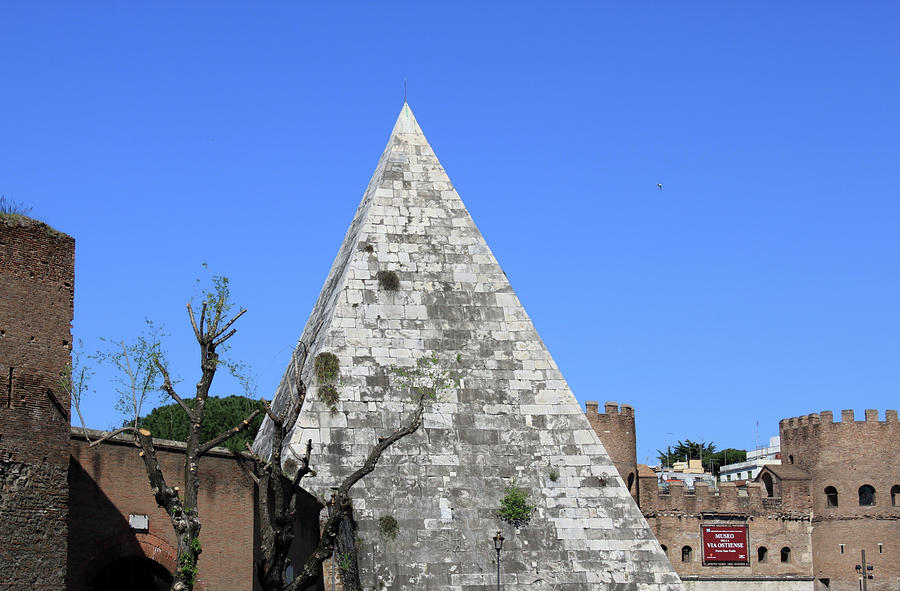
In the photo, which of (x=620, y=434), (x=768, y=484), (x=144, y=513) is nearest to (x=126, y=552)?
(x=144, y=513)

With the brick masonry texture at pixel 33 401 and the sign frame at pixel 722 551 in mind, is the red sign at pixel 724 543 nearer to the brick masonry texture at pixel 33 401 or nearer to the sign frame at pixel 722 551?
the sign frame at pixel 722 551

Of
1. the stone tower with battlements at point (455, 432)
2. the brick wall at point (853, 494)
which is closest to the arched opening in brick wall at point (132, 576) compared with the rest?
the stone tower with battlements at point (455, 432)

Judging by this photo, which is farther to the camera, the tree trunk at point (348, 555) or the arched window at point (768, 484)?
the arched window at point (768, 484)

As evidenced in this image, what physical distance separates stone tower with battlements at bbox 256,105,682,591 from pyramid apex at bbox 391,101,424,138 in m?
1.76

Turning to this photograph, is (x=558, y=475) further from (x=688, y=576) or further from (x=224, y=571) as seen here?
(x=688, y=576)

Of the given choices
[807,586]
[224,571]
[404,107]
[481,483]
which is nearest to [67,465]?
[224,571]

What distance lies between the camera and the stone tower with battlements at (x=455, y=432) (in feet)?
77.5

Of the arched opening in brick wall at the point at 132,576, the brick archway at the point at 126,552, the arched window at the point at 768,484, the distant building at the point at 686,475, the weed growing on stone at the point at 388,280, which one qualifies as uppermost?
the weed growing on stone at the point at 388,280

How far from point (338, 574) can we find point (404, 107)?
11.2 m

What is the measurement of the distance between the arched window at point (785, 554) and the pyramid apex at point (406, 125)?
35.2 meters

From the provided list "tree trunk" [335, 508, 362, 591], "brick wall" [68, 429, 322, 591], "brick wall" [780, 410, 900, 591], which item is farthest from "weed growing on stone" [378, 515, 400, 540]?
"brick wall" [780, 410, 900, 591]

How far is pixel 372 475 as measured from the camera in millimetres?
23859

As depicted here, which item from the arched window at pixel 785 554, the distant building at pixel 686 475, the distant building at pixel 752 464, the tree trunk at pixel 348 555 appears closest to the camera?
the tree trunk at pixel 348 555

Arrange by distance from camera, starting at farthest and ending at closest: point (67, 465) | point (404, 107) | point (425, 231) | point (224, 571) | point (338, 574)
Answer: point (404, 107), point (425, 231), point (338, 574), point (224, 571), point (67, 465)
